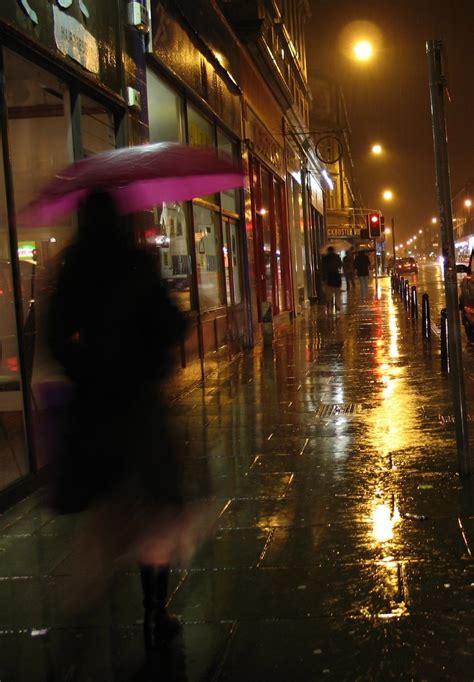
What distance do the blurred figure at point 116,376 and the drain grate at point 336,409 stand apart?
4887mm

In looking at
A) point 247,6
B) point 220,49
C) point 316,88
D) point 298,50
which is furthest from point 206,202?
point 316,88

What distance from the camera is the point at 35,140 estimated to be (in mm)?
7719

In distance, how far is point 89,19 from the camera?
7.68 meters

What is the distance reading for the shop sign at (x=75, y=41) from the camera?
6801mm

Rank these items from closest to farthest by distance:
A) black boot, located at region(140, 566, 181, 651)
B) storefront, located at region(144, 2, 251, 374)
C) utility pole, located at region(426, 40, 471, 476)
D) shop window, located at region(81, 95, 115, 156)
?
black boot, located at region(140, 566, 181, 651) → utility pole, located at region(426, 40, 471, 476) → shop window, located at region(81, 95, 115, 156) → storefront, located at region(144, 2, 251, 374)

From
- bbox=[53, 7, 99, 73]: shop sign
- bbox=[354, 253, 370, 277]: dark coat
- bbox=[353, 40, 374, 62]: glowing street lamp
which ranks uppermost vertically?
bbox=[353, 40, 374, 62]: glowing street lamp

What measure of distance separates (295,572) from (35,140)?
5.43 metres

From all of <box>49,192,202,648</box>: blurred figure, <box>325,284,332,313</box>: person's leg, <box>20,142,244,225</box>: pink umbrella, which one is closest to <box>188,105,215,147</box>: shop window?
<box>20,142,244,225</box>: pink umbrella

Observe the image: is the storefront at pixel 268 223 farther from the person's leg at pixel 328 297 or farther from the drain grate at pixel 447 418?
the drain grate at pixel 447 418

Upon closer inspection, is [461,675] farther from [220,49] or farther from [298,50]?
[298,50]

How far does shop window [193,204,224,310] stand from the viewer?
1264cm

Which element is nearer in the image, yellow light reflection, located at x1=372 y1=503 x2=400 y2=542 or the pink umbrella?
the pink umbrella

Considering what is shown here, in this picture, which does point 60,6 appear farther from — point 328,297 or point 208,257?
point 328,297

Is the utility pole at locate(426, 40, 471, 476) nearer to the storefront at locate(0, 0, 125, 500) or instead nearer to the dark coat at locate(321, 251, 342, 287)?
the storefront at locate(0, 0, 125, 500)
